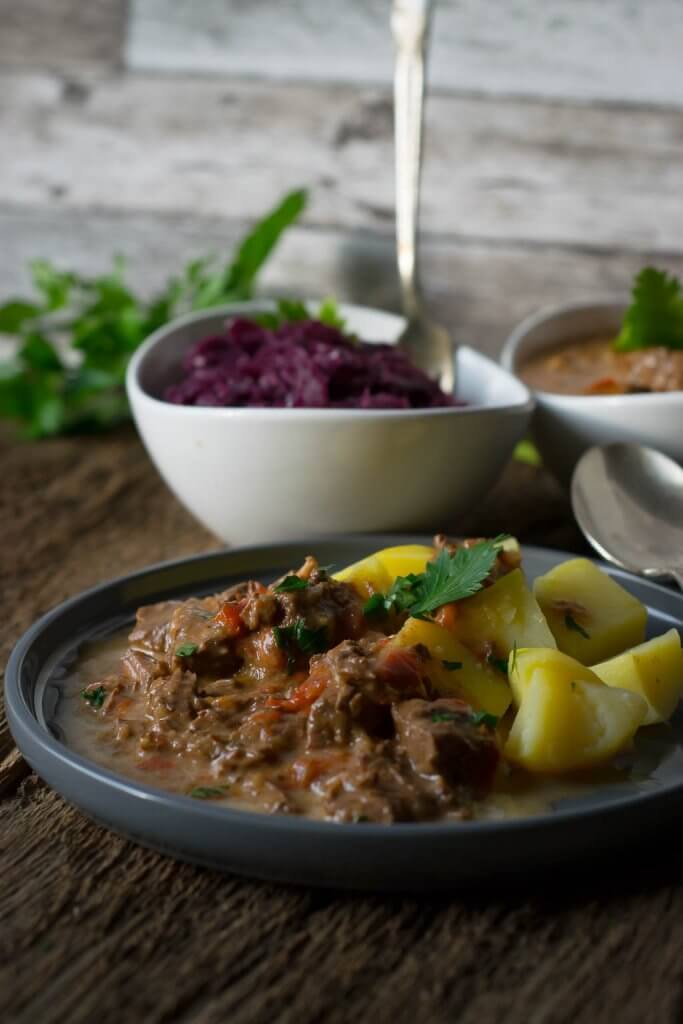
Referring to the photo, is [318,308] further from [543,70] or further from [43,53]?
[43,53]

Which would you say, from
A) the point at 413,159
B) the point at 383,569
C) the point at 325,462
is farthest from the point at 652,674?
the point at 413,159

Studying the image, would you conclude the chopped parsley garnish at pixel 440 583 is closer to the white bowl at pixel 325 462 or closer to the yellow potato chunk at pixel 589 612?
the yellow potato chunk at pixel 589 612

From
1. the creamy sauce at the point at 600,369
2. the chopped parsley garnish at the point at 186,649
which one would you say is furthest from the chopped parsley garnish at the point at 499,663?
the creamy sauce at the point at 600,369

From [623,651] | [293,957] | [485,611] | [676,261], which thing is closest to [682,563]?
[623,651]

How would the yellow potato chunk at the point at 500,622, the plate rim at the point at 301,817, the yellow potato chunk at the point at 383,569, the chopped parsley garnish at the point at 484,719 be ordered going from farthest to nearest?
1. the yellow potato chunk at the point at 383,569
2. the yellow potato chunk at the point at 500,622
3. the chopped parsley garnish at the point at 484,719
4. the plate rim at the point at 301,817

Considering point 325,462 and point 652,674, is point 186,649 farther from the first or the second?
point 325,462

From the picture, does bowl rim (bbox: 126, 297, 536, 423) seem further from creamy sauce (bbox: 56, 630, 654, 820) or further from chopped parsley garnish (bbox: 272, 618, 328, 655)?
creamy sauce (bbox: 56, 630, 654, 820)
